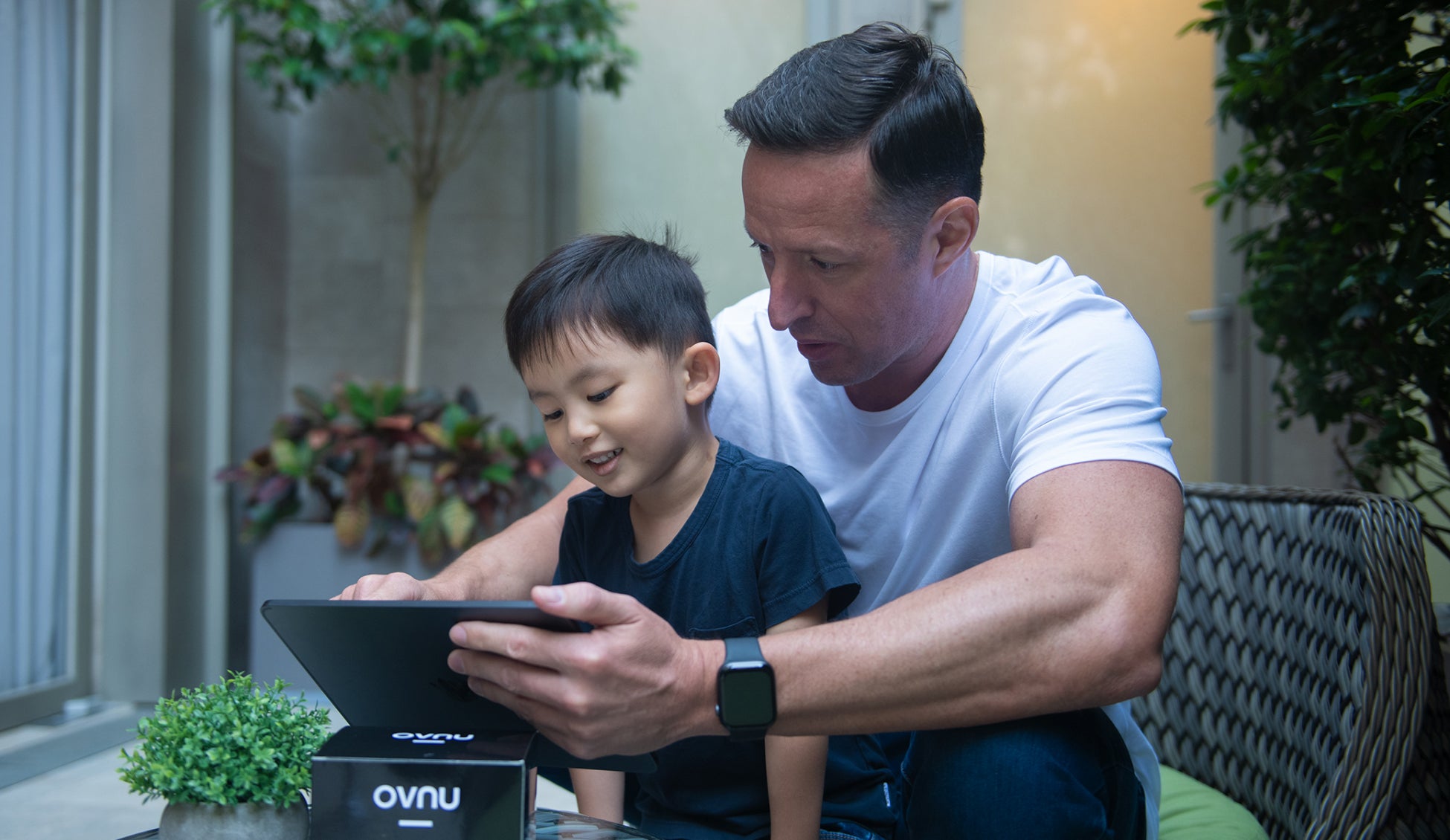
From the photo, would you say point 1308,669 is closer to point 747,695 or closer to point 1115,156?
point 747,695

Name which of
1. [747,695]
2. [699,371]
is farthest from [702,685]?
[699,371]

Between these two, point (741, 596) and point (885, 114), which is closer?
point (741, 596)

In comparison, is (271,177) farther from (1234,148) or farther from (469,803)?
(469,803)

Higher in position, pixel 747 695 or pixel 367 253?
pixel 367 253

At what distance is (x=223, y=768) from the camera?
3.28 feet

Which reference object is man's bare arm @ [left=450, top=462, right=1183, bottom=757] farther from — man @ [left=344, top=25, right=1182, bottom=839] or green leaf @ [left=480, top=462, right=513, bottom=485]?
green leaf @ [left=480, top=462, right=513, bottom=485]

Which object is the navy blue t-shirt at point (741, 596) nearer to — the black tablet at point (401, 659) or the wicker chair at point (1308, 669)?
the black tablet at point (401, 659)

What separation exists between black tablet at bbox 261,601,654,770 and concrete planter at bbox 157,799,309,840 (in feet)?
0.47

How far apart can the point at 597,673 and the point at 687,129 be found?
11.7 feet

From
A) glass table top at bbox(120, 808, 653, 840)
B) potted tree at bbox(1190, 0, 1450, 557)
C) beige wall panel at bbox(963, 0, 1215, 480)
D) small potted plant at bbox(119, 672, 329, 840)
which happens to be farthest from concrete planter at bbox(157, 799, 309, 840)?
beige wall panel at bbox(963, 0, 1215, 480)

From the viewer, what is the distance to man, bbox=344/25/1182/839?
105 centimetres

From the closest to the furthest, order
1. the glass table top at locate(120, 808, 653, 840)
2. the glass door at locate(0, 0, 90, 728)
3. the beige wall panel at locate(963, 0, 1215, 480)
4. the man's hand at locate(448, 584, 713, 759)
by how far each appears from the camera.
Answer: the man's hand at locate(448, 584, 713, 759) < the glass table top at locate(120, 808, 653, 840) < the glass door at locate(0, 0, 90, 728) < the beige wall panel at locate(963, 0, 1215, 480)

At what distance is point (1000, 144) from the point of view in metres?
4.18

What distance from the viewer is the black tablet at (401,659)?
996 millimetres
